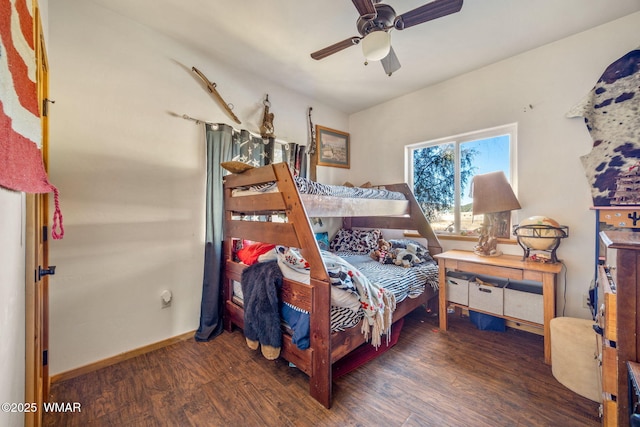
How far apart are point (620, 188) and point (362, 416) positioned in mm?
2483

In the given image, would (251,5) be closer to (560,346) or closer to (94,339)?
(94,339)

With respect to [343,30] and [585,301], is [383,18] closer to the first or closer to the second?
[343,30]

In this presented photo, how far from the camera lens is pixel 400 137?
131 inches

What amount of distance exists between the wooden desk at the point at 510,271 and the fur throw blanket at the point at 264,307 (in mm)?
1612

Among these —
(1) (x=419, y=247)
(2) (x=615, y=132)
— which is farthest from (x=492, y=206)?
(2) (x=615, y=132)


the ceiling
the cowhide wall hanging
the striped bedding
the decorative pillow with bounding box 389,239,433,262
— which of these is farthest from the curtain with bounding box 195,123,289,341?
→ the cowhide wall hanging

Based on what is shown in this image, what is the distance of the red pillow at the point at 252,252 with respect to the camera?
216 cm

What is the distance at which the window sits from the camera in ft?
8.61

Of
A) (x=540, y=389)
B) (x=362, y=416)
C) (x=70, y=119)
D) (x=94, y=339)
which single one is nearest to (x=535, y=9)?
(x=540, y=389)

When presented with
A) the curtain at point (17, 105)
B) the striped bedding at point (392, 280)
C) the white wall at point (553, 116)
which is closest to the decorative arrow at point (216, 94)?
the curtain at point (17, 105)

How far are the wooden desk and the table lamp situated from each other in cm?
15

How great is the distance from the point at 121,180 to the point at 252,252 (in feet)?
3.79

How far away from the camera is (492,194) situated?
2459 mm

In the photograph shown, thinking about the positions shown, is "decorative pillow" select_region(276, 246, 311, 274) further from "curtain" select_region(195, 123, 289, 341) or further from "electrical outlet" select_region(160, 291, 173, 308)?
"electrical outlet" select_region(160, 291, 173, 308)
